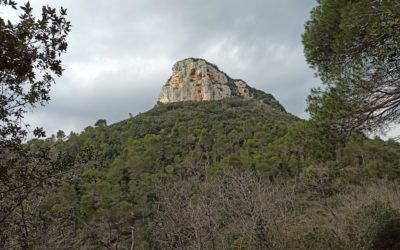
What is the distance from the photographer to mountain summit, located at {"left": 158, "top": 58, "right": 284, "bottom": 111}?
8150cm

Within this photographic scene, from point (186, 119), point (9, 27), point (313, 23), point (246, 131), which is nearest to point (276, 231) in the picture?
point (313, 23)

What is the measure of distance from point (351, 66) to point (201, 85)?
7694 cm

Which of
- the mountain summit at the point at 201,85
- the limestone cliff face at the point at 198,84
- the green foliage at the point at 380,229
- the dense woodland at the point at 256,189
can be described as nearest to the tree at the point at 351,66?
the dense woodland at the point at 256,189

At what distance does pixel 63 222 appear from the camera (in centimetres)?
684

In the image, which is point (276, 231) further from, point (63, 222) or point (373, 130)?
point (63, 222)

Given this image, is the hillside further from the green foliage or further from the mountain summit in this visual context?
the mountain summit

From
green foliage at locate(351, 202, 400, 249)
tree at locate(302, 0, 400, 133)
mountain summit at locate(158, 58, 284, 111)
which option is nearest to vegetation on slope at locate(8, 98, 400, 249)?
green foliage at locate(351, 202, 400, 249)

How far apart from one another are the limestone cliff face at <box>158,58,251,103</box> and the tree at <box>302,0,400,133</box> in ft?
234

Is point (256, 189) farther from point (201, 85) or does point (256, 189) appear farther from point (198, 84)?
point (198, 84)

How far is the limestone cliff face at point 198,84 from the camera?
268 ft

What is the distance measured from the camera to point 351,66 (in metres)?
7.07

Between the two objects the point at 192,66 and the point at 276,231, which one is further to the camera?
the point at 192,66

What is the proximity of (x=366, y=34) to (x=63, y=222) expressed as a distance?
5.43m

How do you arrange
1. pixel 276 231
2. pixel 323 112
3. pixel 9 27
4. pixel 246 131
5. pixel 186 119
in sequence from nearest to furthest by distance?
pixel 9 27
pixel 323 112
pixel 276 231
pixel 246 131
pixel 186 119
